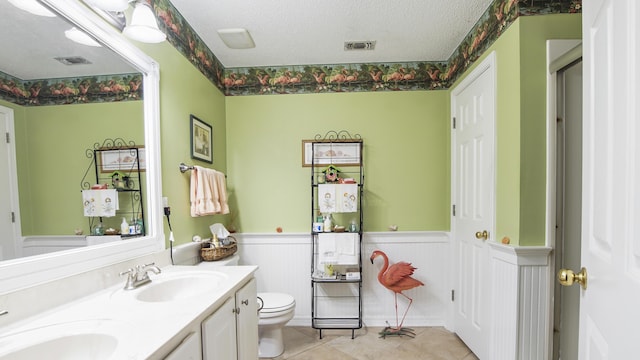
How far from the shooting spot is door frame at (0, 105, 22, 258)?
0.87 metres

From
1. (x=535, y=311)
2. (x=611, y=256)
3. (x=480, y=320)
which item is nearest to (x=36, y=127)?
(x=611, y=256)

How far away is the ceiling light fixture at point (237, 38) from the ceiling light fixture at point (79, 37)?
93 cm

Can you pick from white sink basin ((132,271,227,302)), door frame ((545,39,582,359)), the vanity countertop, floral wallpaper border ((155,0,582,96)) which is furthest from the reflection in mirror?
door frame ((545,39,582,359))

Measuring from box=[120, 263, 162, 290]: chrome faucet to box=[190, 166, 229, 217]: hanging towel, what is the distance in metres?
0.56

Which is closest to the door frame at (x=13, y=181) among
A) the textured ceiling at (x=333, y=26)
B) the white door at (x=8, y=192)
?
the white door at (x=8, y=192)

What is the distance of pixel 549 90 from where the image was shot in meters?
1.45

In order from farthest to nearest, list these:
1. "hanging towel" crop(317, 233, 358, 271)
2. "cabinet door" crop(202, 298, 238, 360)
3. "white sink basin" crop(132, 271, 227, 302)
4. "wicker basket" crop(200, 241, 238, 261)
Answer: "hanging towel" crop(317, 233, 358, 271), "wicker basket" crop(200, 241, 238, 261), "white sink basin" crop(132, 271, 227, 302), "cabinet door" crop(202, 298, 238, 360)

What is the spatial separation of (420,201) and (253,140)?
5.69ft

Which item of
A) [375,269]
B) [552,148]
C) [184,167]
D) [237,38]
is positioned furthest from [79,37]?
[375,269]

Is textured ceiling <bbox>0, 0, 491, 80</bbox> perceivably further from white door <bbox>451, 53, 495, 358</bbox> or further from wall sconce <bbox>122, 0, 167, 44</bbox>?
white door <bbox>451, 53, 495, 358</bbox>

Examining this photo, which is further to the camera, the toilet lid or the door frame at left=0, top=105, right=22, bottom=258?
the toilet lid

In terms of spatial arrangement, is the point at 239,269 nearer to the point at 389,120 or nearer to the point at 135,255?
the point at 135,255

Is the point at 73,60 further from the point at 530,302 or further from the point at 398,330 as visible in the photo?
the point at 398,330

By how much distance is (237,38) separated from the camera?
1990 millimetres
